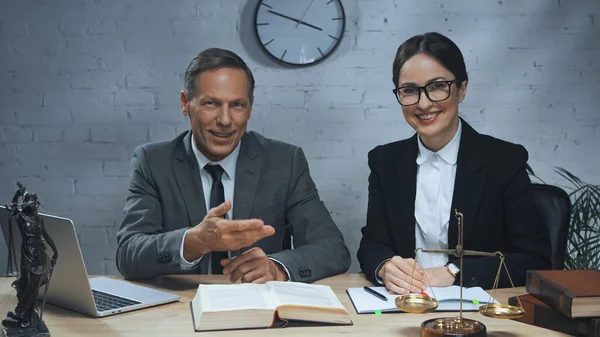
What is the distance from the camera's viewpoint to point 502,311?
147 centimetres

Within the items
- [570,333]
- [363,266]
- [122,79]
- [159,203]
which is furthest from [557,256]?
[122,79]

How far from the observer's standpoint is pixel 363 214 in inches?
A: 138

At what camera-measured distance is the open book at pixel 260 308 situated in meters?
1.51

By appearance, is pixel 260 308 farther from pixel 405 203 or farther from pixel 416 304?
pixel 405 203

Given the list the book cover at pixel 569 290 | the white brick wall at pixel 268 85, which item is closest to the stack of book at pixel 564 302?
the book cover at pixel 569 290

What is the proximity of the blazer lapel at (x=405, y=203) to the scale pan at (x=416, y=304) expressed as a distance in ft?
2.37

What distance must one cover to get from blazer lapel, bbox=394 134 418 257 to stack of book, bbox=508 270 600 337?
1.97 ft

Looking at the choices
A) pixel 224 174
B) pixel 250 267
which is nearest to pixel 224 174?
pixel 224 174

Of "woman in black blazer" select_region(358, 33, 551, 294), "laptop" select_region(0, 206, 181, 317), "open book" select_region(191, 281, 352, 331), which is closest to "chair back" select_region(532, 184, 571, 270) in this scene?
"woman in black blazer" select_region(358, 33, 551, 294)

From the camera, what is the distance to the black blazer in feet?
6.92

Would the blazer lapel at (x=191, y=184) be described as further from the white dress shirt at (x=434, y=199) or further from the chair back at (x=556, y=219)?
the chair back at (x=556, y=219)

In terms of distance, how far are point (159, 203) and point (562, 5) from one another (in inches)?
91.2

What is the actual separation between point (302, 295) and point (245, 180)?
29.5 inches

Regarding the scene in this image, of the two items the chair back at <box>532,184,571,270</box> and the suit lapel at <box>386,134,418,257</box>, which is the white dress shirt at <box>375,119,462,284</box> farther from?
the chair back at <box>532,184,571,270</box>
